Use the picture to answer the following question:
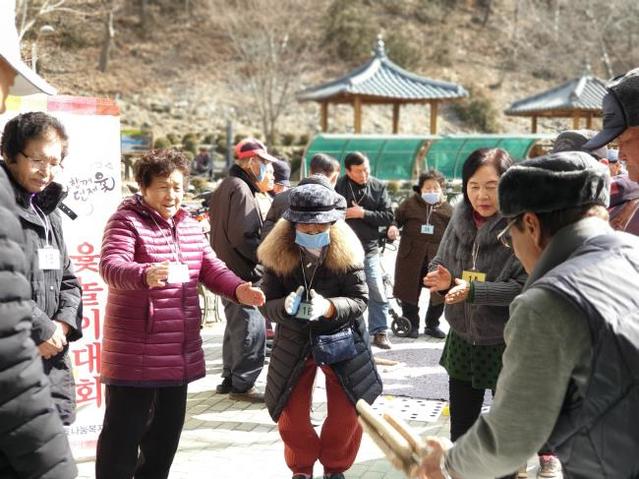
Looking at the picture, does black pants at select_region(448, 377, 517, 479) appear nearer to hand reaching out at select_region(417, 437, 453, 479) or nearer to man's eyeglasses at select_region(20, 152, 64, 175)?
hand reaching out at select_region(417, 437, 453, 479)

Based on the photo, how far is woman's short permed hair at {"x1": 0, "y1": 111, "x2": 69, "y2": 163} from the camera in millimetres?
3428

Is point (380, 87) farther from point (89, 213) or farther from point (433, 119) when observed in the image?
point (89, 213)

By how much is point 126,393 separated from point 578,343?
2469 mm

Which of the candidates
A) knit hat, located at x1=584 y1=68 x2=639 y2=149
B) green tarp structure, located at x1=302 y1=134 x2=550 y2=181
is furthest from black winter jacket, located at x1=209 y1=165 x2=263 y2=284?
green tarp structure, located at x1=302 y1=134 x2=550 y2=181

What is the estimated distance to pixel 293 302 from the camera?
3984 mm

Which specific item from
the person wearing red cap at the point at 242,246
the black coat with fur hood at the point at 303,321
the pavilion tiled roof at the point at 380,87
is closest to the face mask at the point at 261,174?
the person wearing red cap at the point at 242,246

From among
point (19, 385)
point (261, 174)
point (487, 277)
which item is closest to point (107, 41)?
point (261, 174)

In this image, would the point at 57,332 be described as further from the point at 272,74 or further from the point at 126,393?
the point at 272,74

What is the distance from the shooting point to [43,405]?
7.34 ft

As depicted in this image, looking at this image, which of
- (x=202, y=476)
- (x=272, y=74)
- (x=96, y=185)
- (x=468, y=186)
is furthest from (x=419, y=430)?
(x=272, y=74)

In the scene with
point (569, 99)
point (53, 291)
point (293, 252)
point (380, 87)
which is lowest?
point (53, 291)

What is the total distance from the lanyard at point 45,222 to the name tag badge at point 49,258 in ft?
0.14

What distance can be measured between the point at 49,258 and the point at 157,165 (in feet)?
2.29

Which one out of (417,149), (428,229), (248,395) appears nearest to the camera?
(248,395)
